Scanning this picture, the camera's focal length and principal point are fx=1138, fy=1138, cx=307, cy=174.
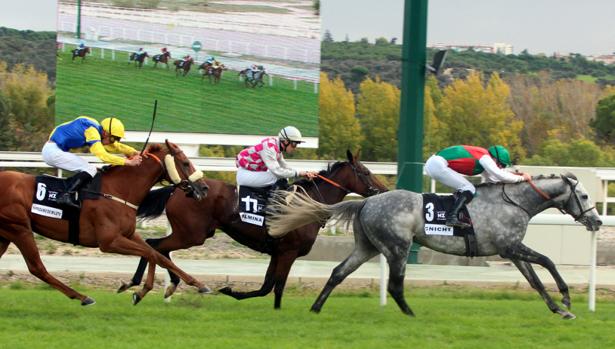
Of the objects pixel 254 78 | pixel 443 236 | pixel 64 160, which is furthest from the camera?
pixel 254 78

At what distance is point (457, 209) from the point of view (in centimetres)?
884

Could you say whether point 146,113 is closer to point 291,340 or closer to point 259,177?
point 259,177

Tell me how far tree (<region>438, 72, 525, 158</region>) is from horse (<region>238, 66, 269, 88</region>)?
1601cm

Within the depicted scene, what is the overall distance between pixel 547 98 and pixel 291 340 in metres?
38.1

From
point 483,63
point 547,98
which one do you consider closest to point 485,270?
point 547,98

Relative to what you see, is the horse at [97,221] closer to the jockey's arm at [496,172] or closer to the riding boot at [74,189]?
the riding boot at [74,189]

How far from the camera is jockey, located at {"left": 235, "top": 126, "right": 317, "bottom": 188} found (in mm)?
9273

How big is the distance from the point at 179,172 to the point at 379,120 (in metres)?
23.4

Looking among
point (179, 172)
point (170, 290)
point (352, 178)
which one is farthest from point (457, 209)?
point (170, 290)

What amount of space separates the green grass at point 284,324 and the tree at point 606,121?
87.3ft

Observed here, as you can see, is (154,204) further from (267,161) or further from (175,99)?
(175,99)

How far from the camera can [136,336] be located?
7.29 m

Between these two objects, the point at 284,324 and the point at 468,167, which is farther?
the point at 468,167

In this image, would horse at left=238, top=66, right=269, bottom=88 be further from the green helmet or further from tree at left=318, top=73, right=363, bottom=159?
tree at left=318, top=73, right=363, bottom=159
